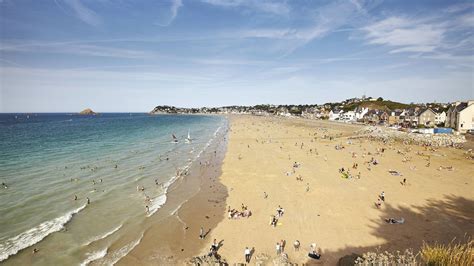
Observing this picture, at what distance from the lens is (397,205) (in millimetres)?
22125

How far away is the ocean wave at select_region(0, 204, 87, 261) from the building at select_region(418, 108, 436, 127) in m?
90.6

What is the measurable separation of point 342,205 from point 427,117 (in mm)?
77840

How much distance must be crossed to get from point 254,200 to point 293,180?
6.83 metres

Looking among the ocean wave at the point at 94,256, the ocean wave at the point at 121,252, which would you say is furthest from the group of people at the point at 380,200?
the ocean wave at the point at 94,256

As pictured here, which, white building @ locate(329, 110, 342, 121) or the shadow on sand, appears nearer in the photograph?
the shadow on sand

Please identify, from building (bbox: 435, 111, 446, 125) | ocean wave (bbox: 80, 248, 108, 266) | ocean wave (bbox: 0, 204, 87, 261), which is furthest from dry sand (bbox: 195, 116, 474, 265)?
building (bbox: 435, 111, 446, 125)

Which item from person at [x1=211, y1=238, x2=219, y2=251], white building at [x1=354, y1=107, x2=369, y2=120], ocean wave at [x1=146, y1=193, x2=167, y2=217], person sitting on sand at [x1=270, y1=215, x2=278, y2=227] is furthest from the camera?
white building at [x1=354, y1=107, x2=369, y2=120]

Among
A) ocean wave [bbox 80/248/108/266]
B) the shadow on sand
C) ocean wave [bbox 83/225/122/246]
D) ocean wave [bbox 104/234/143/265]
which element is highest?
ocean wave [bbox 83/225/122/246]

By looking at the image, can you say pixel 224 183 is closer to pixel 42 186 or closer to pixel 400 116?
pixel 42 186

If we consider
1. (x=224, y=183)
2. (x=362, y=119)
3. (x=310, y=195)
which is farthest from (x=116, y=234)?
(x=362, y=119)

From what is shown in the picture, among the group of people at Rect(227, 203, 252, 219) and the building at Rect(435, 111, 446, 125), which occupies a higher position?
the building at Rect(435, 111, 446, 125)

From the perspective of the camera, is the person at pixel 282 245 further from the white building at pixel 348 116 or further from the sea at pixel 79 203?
the white building at pixel 348 116

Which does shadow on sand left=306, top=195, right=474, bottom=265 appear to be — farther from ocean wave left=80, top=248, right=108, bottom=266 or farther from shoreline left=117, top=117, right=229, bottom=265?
ocean wave left=80, top=248, right=108, bottom=266

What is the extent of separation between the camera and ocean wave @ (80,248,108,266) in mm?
15164
